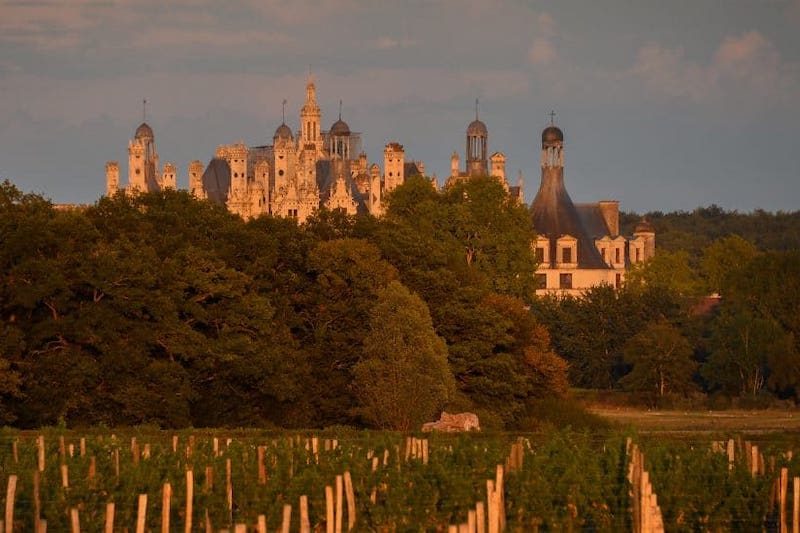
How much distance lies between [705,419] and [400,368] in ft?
59.4

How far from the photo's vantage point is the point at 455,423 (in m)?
61.9

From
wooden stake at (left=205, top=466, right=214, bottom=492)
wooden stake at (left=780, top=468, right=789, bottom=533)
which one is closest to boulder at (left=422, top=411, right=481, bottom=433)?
wooden stake at (left=205, top=466, right=214, bottom=492)

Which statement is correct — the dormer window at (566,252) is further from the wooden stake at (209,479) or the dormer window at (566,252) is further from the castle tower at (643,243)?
the wooden stake at (209,479)

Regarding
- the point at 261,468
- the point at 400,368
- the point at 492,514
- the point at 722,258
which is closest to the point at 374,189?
the point at 722,258

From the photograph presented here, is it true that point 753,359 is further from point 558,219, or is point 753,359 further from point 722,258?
point 558,219

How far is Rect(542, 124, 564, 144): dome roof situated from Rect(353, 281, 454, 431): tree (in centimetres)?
11422

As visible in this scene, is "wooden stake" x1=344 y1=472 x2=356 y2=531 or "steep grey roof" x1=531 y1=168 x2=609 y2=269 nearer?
"wooden stake" x1=344 y1=472 x2=356 y2=531

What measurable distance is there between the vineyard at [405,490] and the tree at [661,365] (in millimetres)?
57816

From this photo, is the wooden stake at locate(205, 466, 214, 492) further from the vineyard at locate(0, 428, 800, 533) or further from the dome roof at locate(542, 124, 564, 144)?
the dome roof at locate(542, 124, 564, 144)

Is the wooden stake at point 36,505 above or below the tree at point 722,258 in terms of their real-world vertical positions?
below

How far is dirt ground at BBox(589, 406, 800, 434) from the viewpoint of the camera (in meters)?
67.9

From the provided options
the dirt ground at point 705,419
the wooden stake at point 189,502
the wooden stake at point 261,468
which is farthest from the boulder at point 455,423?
the wooden stake at point 189,502

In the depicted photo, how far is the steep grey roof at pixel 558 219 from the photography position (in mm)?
172500

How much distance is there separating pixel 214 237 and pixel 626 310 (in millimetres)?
45640
